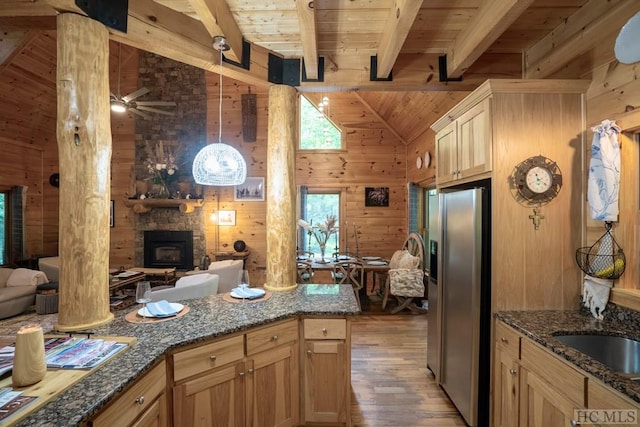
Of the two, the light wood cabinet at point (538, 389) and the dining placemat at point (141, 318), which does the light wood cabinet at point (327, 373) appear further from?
the light wood cabinet at point (538, 389)

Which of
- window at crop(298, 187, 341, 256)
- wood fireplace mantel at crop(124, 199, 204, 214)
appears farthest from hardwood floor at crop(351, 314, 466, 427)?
wood fireplace mantel at crop(124, 199, 204, 214)

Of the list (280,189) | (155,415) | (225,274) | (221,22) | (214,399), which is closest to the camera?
(155,415)

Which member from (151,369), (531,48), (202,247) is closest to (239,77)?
(151,369)

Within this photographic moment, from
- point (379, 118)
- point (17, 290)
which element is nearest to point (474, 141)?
point (379, 118)

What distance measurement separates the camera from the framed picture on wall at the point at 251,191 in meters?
6.43

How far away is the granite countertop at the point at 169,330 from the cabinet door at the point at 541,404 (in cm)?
102

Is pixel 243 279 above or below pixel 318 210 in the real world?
below

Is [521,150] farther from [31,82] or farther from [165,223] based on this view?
[31,82]

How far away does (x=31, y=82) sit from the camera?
203 inches

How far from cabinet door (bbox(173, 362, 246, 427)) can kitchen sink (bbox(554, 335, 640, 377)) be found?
1.80m

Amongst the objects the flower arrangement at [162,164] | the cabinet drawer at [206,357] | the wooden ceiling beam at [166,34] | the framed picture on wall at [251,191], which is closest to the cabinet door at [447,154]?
the wooden ceiling beam at [166,34]

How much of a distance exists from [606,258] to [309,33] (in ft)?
7.42

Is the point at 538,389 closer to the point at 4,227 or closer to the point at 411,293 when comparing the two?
the point at 411,293

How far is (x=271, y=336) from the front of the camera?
6.37ft
